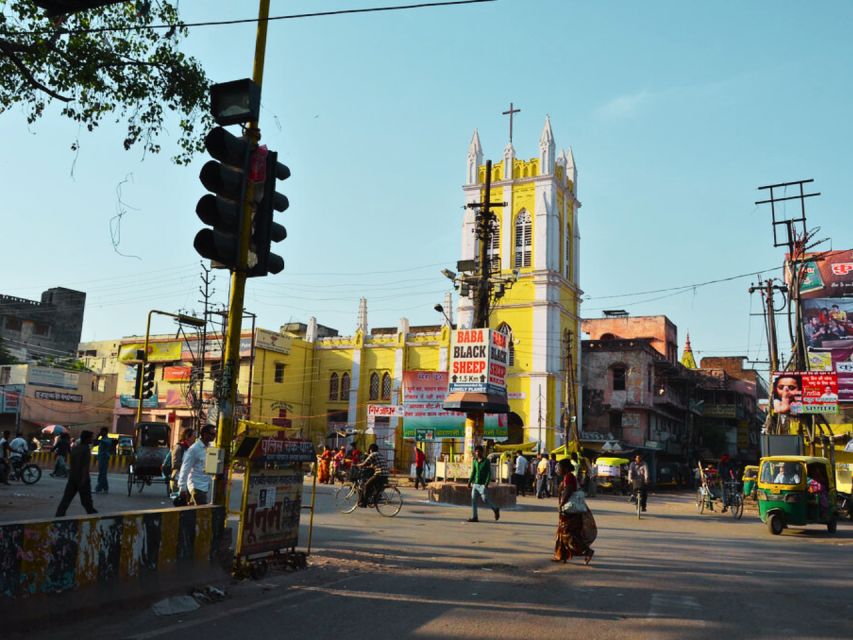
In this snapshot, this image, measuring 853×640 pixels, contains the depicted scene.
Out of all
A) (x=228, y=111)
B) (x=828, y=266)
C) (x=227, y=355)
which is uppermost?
(x=828, y=266)

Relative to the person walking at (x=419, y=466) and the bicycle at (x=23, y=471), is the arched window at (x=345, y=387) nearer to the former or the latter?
the person walking at (x=419, y=466)

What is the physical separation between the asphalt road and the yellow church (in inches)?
1109

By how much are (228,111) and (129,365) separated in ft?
165

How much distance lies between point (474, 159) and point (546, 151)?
513 cm

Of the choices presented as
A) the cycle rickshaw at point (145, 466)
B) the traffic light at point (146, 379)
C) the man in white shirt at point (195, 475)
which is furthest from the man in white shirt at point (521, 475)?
the man in white shirt at point (195, 475)

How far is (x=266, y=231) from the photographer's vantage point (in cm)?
788

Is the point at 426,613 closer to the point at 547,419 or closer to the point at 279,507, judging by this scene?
the point at 279,507

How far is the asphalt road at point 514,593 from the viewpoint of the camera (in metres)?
6.20

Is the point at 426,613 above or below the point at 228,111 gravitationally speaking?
below

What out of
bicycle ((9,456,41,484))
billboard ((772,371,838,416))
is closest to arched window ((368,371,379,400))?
billboard ((772,371,838,416))

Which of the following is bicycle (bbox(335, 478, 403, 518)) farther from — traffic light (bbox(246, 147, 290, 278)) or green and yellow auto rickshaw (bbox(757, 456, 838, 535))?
traffic light (bbox(246, 147, 290, 278))

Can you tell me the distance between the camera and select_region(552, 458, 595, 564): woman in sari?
10.2m

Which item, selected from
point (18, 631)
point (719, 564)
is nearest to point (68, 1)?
point (18, 631)

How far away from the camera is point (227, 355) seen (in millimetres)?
8039
